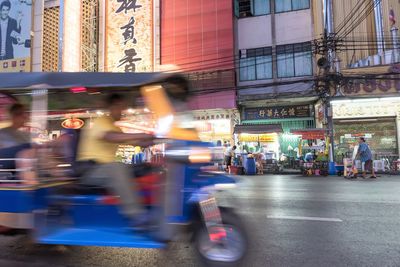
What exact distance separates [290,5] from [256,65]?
4.51 metres

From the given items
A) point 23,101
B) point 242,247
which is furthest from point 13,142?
point 242,247

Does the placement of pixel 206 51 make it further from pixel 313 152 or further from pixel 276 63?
pixel 313 152

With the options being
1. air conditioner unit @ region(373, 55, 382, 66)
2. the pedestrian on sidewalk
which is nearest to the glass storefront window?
air conditioner unit @ region(373, 55, 382, 66)

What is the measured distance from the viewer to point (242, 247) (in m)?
3.90

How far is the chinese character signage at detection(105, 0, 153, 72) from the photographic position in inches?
974

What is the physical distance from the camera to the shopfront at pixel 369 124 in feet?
66.8

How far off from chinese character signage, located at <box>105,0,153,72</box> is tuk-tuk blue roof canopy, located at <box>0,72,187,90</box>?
20.5m

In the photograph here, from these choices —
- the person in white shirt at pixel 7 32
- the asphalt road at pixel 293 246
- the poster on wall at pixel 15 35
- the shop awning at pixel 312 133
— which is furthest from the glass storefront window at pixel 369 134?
the person in white shirt at pixel 7 32

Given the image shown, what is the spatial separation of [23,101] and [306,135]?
16.9m

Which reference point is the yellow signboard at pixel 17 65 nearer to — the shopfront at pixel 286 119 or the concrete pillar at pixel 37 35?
the concrete pillar at pixel 37 35

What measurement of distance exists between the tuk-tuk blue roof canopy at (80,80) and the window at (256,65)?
67.2 ft

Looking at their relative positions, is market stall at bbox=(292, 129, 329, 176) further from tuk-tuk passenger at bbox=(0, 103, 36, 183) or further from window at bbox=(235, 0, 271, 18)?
tuk-tuk passenger at bbox=(0, 103, 36, 183)

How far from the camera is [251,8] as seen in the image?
25078mm

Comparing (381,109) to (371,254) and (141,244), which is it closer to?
(371,254)
